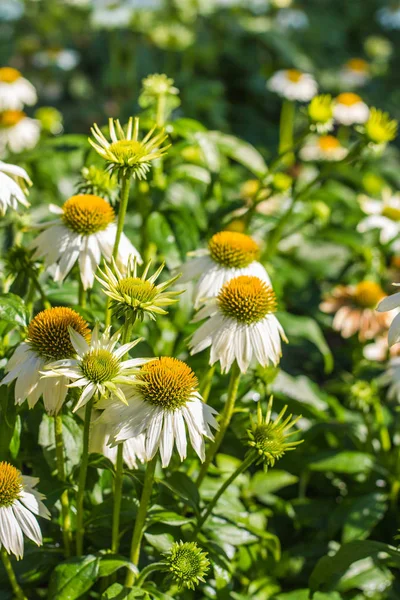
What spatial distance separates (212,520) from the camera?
139cm

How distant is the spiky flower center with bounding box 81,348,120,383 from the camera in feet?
3.22

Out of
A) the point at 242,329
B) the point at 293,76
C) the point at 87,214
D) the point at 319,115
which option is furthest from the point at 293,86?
the point at 242,329

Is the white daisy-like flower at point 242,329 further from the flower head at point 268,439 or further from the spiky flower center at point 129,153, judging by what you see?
the spiky flower center at point 129,153

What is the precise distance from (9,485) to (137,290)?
332 mm

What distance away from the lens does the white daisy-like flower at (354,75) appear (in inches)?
162

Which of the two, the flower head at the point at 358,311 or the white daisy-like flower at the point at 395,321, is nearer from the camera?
the white daisy-like flower at the point at 395,321

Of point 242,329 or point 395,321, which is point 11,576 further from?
point 395,321

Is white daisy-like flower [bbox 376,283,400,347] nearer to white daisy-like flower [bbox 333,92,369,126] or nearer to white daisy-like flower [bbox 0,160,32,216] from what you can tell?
white daisy-like flower [bbox 0,160,32,216]

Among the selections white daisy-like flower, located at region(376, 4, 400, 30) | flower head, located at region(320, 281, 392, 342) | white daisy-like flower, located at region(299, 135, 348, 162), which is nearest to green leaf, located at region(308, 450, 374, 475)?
flower head, located at region(320, 281, 392, 342)

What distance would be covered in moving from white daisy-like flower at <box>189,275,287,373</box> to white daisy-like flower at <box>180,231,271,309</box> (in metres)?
0.15

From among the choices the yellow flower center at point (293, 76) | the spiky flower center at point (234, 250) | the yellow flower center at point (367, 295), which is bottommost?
the yellow flower center at point (367, 295)

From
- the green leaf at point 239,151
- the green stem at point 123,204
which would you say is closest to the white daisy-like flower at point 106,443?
the green stem at point 123,204

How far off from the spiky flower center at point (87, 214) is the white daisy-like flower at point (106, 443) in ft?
1.11

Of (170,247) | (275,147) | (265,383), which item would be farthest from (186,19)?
(265,383)
